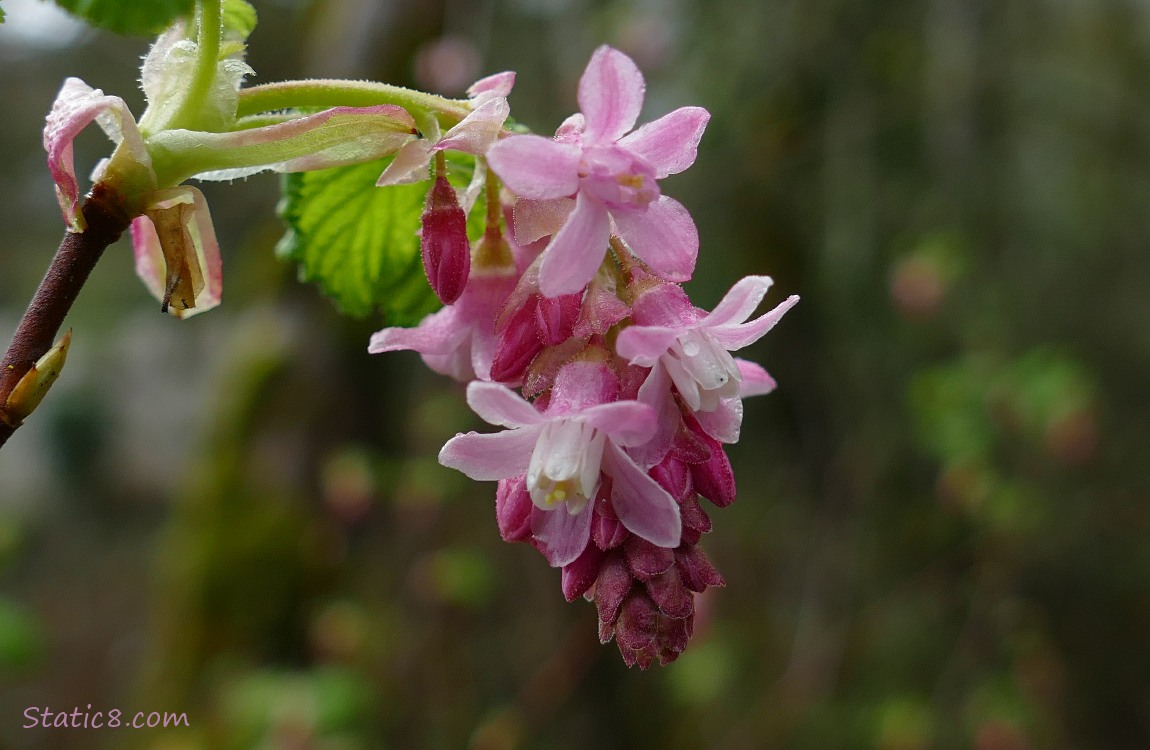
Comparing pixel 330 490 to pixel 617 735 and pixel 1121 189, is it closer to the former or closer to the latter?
pixel 617 735

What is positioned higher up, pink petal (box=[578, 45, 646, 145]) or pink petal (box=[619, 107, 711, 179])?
pink petal (box=[578, 45, 646, 145])

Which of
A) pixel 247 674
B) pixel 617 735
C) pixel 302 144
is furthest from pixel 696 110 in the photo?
pixel 617 735

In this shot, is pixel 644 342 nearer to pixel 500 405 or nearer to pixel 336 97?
pixel 500 405

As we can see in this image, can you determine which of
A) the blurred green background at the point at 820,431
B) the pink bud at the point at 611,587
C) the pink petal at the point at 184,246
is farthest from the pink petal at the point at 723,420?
the blurred green background at the point at 820,431

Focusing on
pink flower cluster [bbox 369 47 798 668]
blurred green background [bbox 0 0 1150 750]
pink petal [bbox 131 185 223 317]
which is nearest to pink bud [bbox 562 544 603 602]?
pink flower cluster [bbox 369 47 798 668]

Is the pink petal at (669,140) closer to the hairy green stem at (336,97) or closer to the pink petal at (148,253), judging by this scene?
the hairy green stem at (336,97)

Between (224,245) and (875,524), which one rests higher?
(875,524)

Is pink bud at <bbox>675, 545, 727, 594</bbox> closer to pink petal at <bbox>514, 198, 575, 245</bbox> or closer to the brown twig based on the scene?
pink petal at <bbox>514, 198, 575, 245</bbox>

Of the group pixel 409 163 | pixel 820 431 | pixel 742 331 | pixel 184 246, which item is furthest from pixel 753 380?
pixel 820 431
